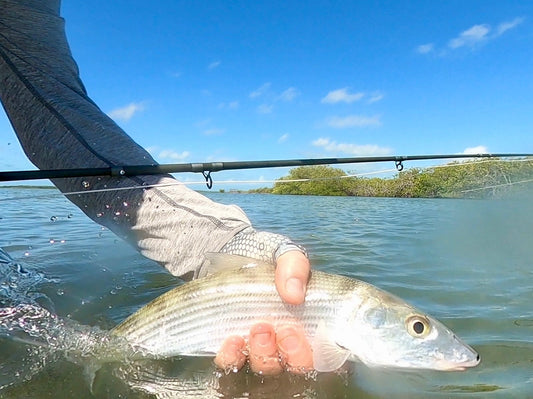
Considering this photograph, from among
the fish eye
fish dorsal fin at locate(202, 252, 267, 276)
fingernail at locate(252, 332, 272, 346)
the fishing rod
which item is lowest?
fingernail at locate(252, 332, 272, 346)

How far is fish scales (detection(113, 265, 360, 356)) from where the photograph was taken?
98.1 inches

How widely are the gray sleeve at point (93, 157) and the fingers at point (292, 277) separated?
47 centimetres

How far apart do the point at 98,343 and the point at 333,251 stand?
16.6 feet

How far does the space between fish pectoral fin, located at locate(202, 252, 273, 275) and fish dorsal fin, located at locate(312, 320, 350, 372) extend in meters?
0.52

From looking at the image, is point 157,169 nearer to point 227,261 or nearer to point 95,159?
point 95,159

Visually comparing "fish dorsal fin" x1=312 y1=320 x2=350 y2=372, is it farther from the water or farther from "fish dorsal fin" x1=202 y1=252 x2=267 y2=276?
"fish dorsal fin" x1=202 y1=252 x2=267 y2=276

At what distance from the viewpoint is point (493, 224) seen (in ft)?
34.0

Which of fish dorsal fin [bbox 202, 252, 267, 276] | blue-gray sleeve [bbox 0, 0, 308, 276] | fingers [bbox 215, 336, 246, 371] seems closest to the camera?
fingers [bbox 215, 336, 246, 371]

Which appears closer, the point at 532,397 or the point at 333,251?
the point at 532,397

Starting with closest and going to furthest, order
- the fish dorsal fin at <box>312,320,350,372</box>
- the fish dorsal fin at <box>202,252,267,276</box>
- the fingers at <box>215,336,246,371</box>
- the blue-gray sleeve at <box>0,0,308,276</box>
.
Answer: the fish dorsal fin at <box>312,320,350,372</box>
the fingers at <box>215,336,246,371</box>
the fish dorsal fin at <box>202,252,267,276</box>
the blue-gray sleeve at <box>0,0,308,276</box>

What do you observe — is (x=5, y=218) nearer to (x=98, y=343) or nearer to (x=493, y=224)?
(x=98, y=343)

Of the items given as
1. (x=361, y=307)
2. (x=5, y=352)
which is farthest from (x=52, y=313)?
(x=361, y=307)

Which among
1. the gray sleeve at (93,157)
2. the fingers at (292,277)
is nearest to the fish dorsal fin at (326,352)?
the fingers at (292,277)

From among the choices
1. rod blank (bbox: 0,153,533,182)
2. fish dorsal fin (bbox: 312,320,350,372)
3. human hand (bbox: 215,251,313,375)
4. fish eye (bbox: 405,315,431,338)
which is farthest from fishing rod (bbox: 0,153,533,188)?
fish eye (bbox: 405,315,431,338)
